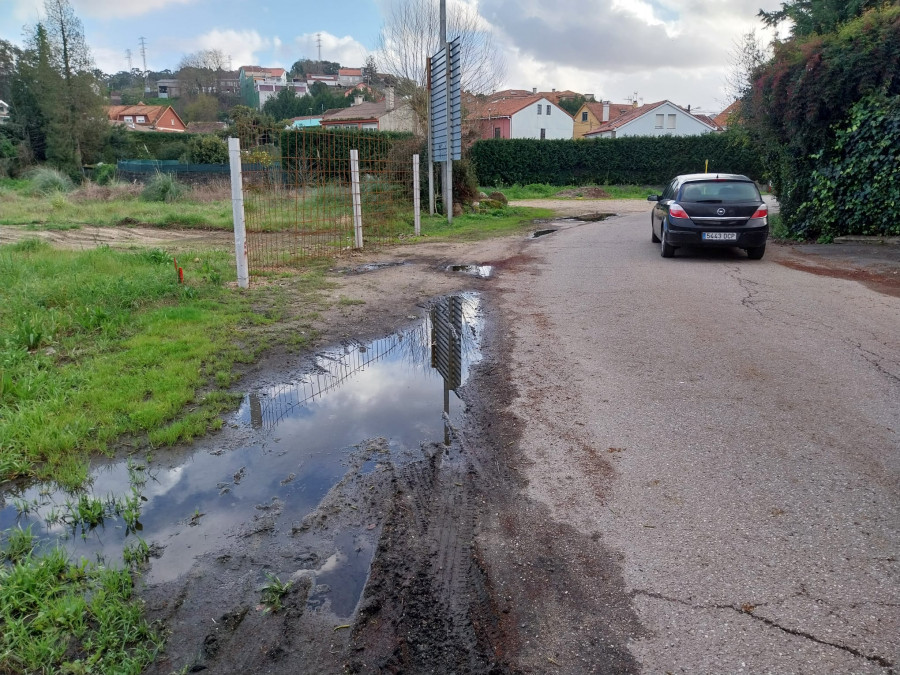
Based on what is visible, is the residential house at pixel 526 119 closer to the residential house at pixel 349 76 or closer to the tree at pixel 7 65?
the tree at pixel 7 65

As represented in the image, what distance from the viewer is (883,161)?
1260 centimetres

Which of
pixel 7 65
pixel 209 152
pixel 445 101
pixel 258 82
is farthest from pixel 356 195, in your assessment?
pixel 258 82

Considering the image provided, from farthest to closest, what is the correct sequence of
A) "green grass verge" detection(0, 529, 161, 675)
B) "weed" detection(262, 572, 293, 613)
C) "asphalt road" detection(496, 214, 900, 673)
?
"weed" detection(262, 572, 293, 613) → "asphalt road" detection(496, 214, 900, 673) → "green grass verge" detection(0, 529, 161, 675)

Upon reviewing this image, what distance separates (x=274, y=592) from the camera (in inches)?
119

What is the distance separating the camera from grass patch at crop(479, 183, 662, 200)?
38.0m

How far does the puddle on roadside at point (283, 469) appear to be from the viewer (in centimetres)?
346

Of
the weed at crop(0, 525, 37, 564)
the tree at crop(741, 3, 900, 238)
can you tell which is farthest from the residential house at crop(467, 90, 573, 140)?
the weed at crop(0, 525, 37, 564)

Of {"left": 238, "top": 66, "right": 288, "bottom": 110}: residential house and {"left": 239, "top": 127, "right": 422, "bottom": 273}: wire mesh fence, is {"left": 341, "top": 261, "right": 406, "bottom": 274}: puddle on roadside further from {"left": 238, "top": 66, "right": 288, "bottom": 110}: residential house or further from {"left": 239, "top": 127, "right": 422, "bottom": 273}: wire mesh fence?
{"left": 238, "top": 66, "right": 288, "bottom": 110}: residential house

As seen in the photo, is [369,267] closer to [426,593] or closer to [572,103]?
[426,593]

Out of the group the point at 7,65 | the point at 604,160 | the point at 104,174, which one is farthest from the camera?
the point at 7,65

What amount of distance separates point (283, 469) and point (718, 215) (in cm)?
1026

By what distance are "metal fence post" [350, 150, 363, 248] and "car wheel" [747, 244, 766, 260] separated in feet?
26.2

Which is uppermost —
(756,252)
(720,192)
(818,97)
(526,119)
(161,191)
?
(526,119)

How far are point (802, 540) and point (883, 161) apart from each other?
1217cm
